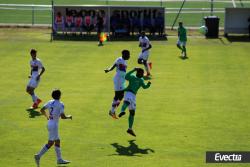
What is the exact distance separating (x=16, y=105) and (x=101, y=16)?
68.8 feet

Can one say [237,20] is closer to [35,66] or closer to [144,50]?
[144,50]

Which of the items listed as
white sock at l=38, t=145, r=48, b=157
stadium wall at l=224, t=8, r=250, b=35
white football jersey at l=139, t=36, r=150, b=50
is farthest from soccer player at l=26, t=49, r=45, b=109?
stadium wall at l=224, t=8, r=250, b=35

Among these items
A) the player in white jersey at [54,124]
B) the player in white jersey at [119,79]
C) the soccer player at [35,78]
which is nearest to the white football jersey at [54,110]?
the player in white jersey at [54,124]

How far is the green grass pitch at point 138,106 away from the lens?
1930cm

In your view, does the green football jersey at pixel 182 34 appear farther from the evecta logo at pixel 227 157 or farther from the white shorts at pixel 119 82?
the evecta logo at pixel 227 157

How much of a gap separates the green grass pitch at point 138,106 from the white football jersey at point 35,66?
1328 mm

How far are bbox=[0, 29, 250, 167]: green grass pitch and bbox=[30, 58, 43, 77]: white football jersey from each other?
1.33 metres

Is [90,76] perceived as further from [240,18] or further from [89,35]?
[240,18]

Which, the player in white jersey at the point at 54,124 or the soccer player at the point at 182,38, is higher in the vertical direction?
the soccer player at the point at 182,38

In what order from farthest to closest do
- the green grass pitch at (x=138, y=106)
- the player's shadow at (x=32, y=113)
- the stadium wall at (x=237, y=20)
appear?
the stadium wall at (x=237, y=20) < the player's shadow at (x=32, y=113) < the green grass pitch at (x=138, y=106)

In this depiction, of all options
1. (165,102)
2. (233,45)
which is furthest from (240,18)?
(165,102)

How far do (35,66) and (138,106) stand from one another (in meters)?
4.25

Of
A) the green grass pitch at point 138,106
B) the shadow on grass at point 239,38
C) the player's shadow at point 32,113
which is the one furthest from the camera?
the shadow on grass at point 239,38

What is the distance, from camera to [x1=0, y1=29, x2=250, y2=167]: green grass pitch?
19.3 m
